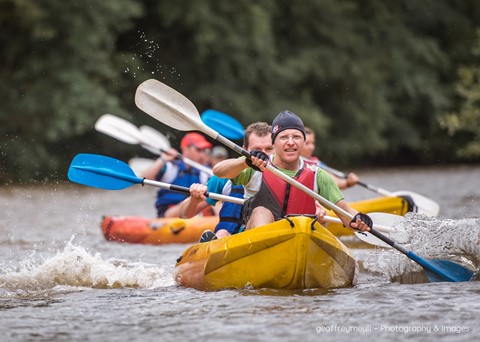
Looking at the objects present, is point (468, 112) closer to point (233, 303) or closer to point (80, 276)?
point (80, 276)

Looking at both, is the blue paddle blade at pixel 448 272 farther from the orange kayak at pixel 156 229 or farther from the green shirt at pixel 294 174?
the orange kayak at pixel 156 229

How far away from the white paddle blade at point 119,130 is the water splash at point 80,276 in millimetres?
4191

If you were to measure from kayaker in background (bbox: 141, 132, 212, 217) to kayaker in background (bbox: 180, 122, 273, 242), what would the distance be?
131 inches

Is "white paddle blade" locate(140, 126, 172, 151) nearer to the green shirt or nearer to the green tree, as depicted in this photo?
the green shirt

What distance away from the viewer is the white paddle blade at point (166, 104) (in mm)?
6387

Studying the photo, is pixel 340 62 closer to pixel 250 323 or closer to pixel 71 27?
pixel 71 27

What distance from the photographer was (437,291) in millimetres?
5695

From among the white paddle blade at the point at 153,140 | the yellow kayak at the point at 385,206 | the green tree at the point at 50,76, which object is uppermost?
the green tree at the point at 50,76

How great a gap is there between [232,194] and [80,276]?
3.74 feet

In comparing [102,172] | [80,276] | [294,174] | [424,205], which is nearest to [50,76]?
[424,205]

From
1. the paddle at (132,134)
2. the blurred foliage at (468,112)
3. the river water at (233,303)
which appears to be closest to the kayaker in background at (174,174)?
the paddle at (132,134)

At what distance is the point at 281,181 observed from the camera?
585cm

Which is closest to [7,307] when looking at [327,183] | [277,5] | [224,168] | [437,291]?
[224,168]

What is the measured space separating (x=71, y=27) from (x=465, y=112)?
34.0 feet
